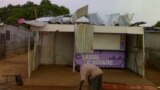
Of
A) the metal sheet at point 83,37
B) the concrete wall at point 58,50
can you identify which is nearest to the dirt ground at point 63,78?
the concrete wall at point 58,50

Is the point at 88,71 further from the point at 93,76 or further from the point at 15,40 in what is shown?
the point at 15,40

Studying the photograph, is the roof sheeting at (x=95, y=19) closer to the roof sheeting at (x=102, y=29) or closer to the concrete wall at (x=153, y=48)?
the roof sheeting at (x=102, y=29)

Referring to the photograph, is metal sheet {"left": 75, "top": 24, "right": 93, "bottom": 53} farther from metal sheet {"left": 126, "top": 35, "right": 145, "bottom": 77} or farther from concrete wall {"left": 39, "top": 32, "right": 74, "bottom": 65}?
concrete wall {"left": 39, "top": 32, "right": 74, "bottom": 65}

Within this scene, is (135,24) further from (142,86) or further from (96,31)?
(142,86)

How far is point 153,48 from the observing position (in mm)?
25469

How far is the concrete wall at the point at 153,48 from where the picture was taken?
24.3 meters

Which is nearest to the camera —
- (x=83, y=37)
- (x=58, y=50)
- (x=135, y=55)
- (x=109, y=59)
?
(x=83, y=37)

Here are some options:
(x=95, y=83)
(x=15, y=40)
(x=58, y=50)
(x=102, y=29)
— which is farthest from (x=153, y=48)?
(x=95, y=83)

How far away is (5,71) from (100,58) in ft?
16.3

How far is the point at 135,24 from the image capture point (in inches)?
797

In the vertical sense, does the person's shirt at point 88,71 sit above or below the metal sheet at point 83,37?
below

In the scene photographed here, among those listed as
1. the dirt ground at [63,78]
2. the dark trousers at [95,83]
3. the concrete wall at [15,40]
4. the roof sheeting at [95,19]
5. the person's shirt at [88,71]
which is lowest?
the dirt ground at [63,78]

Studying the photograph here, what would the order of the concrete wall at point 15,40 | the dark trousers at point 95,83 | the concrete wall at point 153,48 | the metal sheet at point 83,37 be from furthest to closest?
1. the concrete wall at point 15,40
2. the concrete wall at point 153,48
3. the metal sheet at point 83,37
4. the dark trousers at point 95,83

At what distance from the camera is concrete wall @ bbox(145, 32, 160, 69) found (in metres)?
24.3
